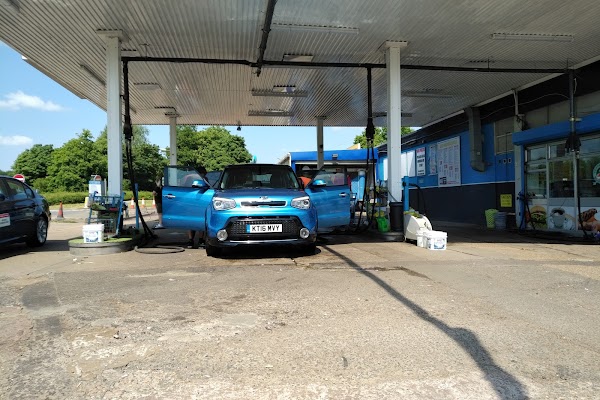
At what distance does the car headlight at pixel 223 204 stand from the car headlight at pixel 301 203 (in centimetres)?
103

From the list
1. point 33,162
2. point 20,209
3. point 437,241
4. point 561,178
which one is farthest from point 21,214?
point 33,162

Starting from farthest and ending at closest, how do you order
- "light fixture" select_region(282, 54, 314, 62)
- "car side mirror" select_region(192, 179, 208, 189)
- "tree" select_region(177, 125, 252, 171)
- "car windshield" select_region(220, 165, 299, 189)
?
"tree" select_region(177, 125, 252, 171), "light fixture" select_region(282, 54, 314, 62), "car side mirror" select_region(192, 179, 208, 189), "car windshield" select_region(220, 165, 299, 189)

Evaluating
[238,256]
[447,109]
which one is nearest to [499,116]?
[447,109]

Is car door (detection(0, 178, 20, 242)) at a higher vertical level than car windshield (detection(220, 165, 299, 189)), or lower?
lower

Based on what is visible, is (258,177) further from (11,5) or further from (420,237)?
(11,5)

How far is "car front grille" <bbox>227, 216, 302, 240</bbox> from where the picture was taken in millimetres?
7309

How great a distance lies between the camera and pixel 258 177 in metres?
8.60

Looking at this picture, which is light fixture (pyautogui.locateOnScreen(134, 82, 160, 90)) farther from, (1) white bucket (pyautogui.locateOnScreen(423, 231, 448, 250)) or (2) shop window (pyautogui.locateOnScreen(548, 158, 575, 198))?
(2) shop window (pyautogui.locateOnScreen(548, 158, 575, 198))

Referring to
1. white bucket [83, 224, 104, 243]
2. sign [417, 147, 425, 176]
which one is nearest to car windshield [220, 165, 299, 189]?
white bucket [83, 224, 104, 243]

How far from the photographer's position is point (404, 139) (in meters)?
25.7

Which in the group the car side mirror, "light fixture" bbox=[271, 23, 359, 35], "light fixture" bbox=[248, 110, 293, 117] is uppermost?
"light fixture" bbox=[271, 23, 359, 35]

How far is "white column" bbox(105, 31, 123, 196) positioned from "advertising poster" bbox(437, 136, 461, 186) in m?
14.3

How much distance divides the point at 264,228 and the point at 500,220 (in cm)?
1137

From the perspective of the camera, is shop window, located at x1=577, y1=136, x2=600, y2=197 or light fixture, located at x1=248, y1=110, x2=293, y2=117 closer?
shop window, located at x1=577, y1=136, x2=600, y2=197
